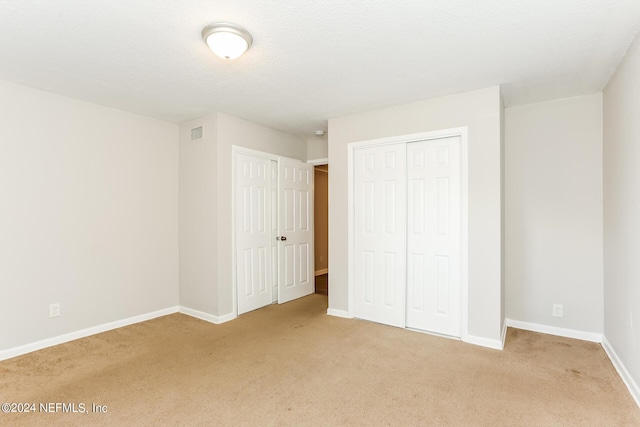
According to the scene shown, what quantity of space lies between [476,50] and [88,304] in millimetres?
4282

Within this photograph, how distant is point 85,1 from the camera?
186 cm

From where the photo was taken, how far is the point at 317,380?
2.50 m

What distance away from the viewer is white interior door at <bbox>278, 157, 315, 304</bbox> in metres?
4.74

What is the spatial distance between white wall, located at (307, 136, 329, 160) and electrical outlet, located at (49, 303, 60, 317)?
3.63 meters

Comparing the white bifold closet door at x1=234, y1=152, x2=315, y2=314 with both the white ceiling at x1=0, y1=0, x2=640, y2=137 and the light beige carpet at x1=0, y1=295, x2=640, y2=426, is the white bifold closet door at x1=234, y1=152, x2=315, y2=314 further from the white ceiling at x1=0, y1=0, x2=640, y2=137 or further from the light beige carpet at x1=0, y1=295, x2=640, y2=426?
the white ceiling at x1=0, y1=0, x2=640, y2=137

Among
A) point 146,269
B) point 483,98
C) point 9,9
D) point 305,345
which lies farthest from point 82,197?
point 483,98

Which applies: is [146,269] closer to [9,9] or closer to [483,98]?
[9,9]

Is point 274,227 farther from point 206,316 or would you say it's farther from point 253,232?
point 206,316

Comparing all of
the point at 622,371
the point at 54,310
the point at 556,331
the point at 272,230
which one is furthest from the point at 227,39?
the point at 556,331

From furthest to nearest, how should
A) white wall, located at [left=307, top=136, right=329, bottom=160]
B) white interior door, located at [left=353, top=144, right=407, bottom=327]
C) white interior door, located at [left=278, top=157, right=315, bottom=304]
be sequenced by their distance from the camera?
white wall, located at [left=307, top=136, right=329, bottom=160] → white interior door, located at [left=278, top=157, right=315, bottom=304] → white interior door, located at [left=353, top=144, right=407, bottom=327]

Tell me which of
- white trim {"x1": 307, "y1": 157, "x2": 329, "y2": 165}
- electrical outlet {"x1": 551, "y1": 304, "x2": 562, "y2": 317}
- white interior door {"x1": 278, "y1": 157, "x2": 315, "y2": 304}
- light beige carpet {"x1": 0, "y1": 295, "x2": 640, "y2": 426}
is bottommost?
light beige carpet {"x1": 0, "y1": 295, "x2": 640, "y2": 426}

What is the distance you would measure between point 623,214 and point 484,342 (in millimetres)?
1544

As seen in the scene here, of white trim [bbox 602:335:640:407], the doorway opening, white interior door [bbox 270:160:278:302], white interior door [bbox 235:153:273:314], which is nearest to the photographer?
white trim [bbox 602:335:640:407]

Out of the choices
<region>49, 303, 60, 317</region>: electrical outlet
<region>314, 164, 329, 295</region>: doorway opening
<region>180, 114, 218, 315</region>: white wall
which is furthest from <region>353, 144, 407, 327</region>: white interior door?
<region>49, 303, 60, 317</region>: electrical outlet
